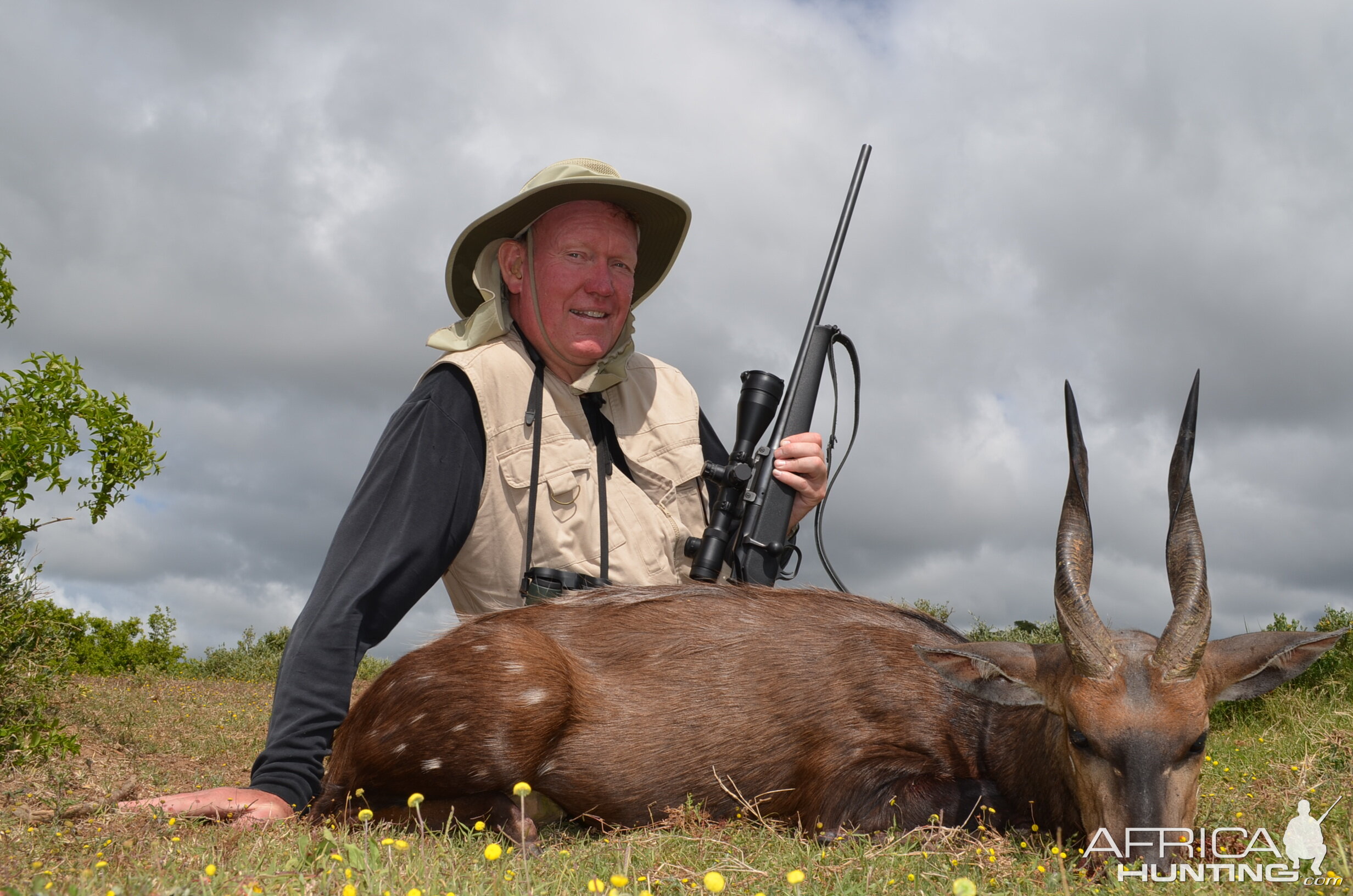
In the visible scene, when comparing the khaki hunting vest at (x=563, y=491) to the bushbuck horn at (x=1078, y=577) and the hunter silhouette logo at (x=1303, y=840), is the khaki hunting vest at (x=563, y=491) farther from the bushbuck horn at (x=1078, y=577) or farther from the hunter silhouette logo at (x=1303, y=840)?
the hunter silhouette logo at (x=1303, y=840)

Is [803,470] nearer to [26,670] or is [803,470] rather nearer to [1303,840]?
[1303,840]

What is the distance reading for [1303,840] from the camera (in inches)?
134

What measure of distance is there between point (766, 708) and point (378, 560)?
190cm

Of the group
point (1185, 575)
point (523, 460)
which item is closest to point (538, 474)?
point (523, 460)

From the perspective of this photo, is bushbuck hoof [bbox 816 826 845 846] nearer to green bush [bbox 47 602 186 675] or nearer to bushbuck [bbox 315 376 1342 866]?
bushbuck [bbox 315 376 1342 866]

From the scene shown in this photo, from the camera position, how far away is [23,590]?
755cm

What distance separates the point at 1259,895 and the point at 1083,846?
787mm

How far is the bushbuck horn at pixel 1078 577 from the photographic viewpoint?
3.66m

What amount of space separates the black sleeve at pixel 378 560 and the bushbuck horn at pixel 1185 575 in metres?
3.24

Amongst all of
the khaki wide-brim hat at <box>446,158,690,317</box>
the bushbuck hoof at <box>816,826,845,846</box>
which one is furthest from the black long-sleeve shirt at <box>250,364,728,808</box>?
the bushbuck hoof at <box>816,826,845,846</box>

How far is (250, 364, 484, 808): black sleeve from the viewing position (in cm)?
438

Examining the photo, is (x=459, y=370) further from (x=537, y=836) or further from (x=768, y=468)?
(x=537, y=836)

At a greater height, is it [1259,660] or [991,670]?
[1259,660]

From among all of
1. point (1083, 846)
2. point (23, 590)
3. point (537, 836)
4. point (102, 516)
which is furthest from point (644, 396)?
point (102, 516)
